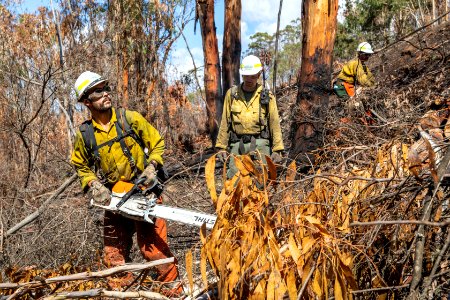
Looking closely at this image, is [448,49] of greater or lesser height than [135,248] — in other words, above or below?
above

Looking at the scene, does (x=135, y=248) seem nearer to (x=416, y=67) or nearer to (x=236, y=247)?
(x=236, y=247)

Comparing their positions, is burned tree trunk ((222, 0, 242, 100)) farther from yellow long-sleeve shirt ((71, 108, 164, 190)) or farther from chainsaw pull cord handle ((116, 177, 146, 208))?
chainsaw pull cord handle ((116, 177, 146, 208))

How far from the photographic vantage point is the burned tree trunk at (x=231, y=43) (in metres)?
11.4

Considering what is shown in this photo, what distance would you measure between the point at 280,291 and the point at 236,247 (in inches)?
11.0

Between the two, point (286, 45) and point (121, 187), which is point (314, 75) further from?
point (286, 45)

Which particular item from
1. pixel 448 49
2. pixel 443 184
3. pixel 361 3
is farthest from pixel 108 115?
pixel 361 3

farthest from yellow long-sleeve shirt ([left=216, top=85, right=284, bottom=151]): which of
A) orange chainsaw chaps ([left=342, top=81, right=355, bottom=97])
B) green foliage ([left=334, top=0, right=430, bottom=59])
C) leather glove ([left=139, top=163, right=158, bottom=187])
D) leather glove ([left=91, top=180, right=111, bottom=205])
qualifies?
green foliage ([left=334, top=0, right=430, bottom=59])

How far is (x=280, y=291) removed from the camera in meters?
1.94

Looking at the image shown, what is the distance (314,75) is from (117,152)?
3216 mm

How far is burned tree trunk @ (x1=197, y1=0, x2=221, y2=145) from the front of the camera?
11.8m

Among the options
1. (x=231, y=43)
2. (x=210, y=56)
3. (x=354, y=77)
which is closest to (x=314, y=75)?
(x=354, y=77)

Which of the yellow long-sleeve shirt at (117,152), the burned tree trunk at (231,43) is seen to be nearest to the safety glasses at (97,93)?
the yellow long-sleeve shirt at (117,152)

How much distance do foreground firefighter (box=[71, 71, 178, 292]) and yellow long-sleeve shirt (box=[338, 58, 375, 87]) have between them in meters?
4.73

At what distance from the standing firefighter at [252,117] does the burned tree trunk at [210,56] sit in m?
6.42
